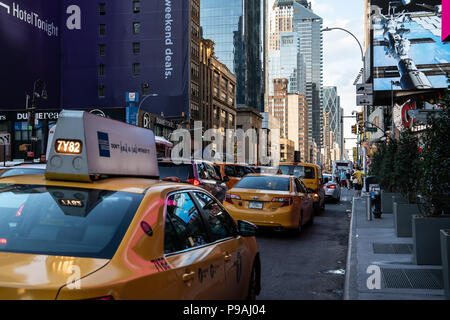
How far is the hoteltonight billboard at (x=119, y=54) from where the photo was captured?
70562 millimetres

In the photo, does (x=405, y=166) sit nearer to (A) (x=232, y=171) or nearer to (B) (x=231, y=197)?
(B) (x=231, y=197)

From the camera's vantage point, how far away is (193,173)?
13.2 metres

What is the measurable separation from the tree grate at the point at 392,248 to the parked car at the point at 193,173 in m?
4.87

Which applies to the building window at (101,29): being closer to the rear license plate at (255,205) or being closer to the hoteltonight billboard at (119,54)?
the hoteltonight billboard at (119,54)

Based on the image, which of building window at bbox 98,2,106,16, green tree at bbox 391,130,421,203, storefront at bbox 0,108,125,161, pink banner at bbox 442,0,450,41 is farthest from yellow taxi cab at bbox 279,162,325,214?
building window at bbox 98,2,106,16

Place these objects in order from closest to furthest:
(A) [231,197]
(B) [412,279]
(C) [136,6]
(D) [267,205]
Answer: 1. (B) [412,279]
2. (D) [267,205]
3. (A) [231,197]
4. (C) [136,6]

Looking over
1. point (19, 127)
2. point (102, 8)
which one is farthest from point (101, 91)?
point (19, 127)

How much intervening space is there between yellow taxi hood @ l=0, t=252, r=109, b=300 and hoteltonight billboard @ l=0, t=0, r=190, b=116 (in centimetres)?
6869

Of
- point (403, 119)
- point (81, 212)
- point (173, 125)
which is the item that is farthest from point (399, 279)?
point (173, 125)

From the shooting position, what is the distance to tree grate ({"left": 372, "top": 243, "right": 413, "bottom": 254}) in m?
9.39

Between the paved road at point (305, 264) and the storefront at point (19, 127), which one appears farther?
the storefront at point (19, 127)

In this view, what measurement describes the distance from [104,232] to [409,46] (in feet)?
203

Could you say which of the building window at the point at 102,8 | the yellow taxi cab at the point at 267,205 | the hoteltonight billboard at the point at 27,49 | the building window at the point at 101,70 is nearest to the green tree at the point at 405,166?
the yellow taxi cab at the point at 267,205
